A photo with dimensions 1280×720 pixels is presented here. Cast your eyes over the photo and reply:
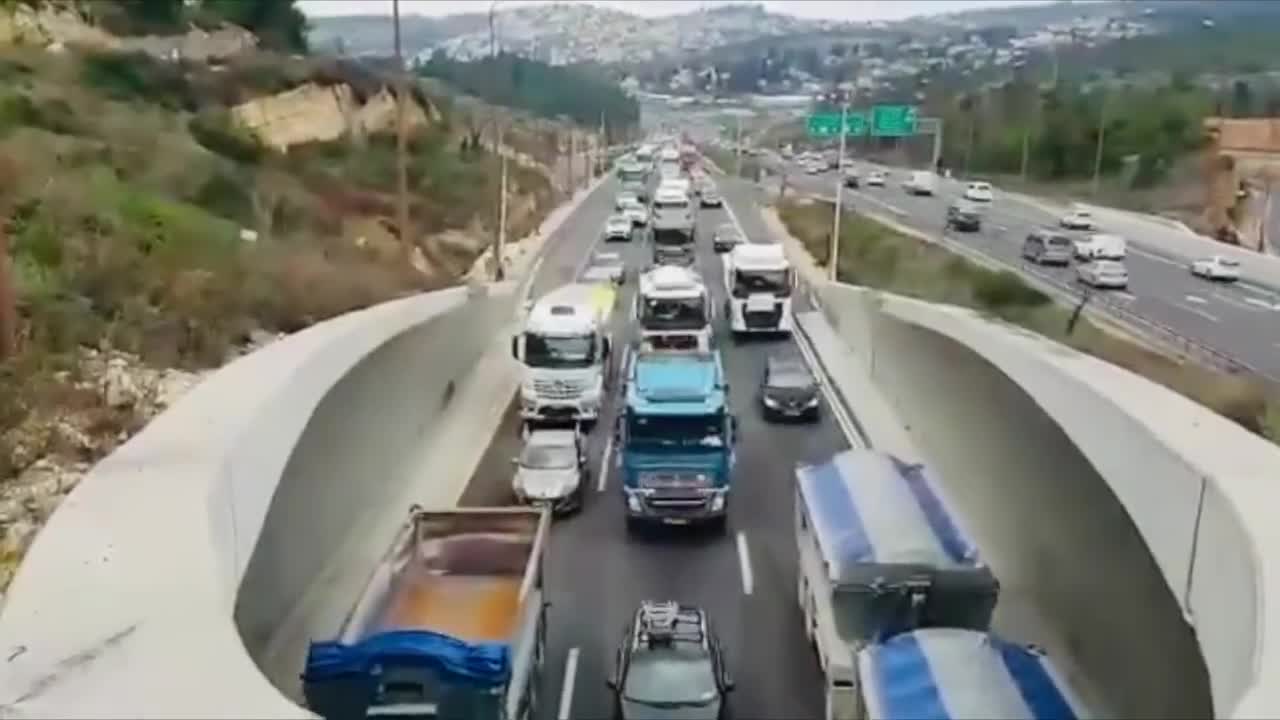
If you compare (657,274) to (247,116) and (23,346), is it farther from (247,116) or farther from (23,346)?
(247,116)

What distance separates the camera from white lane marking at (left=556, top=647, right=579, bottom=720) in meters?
15.5

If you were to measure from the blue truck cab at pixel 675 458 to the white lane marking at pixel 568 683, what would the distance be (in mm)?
4466

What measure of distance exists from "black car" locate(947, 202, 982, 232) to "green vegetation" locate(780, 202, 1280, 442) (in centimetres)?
368

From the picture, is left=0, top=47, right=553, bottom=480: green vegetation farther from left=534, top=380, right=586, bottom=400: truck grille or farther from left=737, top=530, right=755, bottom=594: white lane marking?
left=737, top=530, right=755, bottom=594: white lane marking

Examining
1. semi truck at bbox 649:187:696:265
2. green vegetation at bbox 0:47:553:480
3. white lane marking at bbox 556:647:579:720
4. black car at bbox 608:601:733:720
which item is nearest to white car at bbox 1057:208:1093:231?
semi truck at bbox 649:187:696:265

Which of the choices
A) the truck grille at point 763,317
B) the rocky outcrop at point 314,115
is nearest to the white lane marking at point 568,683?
the truck grille at point 763,317

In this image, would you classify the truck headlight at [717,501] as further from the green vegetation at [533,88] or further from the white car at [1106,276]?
the green vegetation at [533,88]

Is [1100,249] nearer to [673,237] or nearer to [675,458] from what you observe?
[673,237]

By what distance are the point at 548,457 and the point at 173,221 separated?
49.3 ft

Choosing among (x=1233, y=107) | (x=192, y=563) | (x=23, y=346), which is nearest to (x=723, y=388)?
(x=23, y=346)

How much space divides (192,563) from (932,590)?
7343mm

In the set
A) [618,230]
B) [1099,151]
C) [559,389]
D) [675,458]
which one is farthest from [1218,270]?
[1099,151]

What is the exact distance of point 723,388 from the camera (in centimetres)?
2300

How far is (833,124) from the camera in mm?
55406
